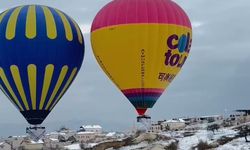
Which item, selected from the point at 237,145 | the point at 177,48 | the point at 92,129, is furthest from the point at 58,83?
the point at 92,129

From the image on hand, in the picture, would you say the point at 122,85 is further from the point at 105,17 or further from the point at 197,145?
the point at 197,145

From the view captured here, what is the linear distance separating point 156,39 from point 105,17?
3506mm

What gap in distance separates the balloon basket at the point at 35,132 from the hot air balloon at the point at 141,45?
17.8ft

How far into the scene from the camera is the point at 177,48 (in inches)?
1485

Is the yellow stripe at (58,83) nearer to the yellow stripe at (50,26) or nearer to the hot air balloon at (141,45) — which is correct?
the yellow stripe at (50,26)

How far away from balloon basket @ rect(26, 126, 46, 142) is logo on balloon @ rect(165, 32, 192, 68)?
8.40 metres

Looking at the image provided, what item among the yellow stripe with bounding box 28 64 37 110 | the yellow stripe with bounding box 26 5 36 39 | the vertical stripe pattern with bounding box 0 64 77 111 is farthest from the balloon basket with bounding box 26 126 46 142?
the yellow stripe with bounding box 26 5 36 39

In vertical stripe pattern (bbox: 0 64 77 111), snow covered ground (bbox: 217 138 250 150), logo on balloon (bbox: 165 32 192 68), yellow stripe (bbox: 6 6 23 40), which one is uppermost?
yellow stripe (bbox: 6 6 23 40)

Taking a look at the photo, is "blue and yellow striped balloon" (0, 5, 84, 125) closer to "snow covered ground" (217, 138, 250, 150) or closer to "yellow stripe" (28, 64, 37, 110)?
"yellow stripe" (28, 64, 37, 110)

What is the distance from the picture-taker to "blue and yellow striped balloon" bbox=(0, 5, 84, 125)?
120 feet

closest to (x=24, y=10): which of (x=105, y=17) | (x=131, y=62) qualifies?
(x=105, y=17)

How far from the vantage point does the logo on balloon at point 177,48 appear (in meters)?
37.2

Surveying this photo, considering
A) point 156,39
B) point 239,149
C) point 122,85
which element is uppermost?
point 156,39

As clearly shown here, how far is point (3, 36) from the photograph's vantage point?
37000mm
